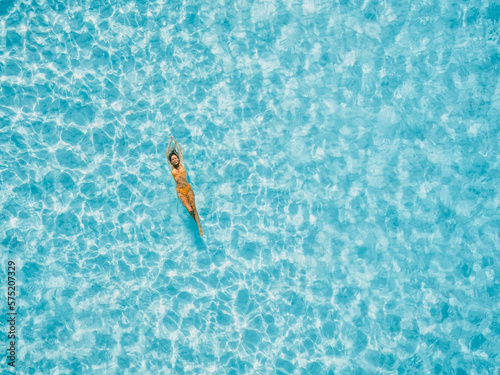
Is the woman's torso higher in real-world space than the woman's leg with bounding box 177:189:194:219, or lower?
higher

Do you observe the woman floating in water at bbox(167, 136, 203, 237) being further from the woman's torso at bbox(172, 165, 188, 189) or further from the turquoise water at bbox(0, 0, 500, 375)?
the turquoise water at bbox(0, 0, 500, 375)

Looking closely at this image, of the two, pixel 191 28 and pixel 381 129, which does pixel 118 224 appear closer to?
pixel 191 28

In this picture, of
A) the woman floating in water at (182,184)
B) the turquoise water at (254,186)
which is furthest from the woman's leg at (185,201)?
the turquoise water at (254,186)

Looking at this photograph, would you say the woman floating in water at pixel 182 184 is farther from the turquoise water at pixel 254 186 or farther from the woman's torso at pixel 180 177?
the turquoise water at pixel 254 186

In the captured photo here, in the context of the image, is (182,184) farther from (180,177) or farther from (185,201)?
(185,201)

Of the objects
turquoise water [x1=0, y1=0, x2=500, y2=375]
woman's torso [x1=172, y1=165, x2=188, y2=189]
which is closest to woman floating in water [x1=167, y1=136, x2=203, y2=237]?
woman's torso [x1=172, y1=165, x2=188, y2=189]

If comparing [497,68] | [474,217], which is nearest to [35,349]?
[474,217]

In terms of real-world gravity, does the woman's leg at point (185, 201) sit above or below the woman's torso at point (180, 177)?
below

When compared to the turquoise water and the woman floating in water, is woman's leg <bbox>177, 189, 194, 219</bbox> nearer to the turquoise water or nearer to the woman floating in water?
the woman floating in water
